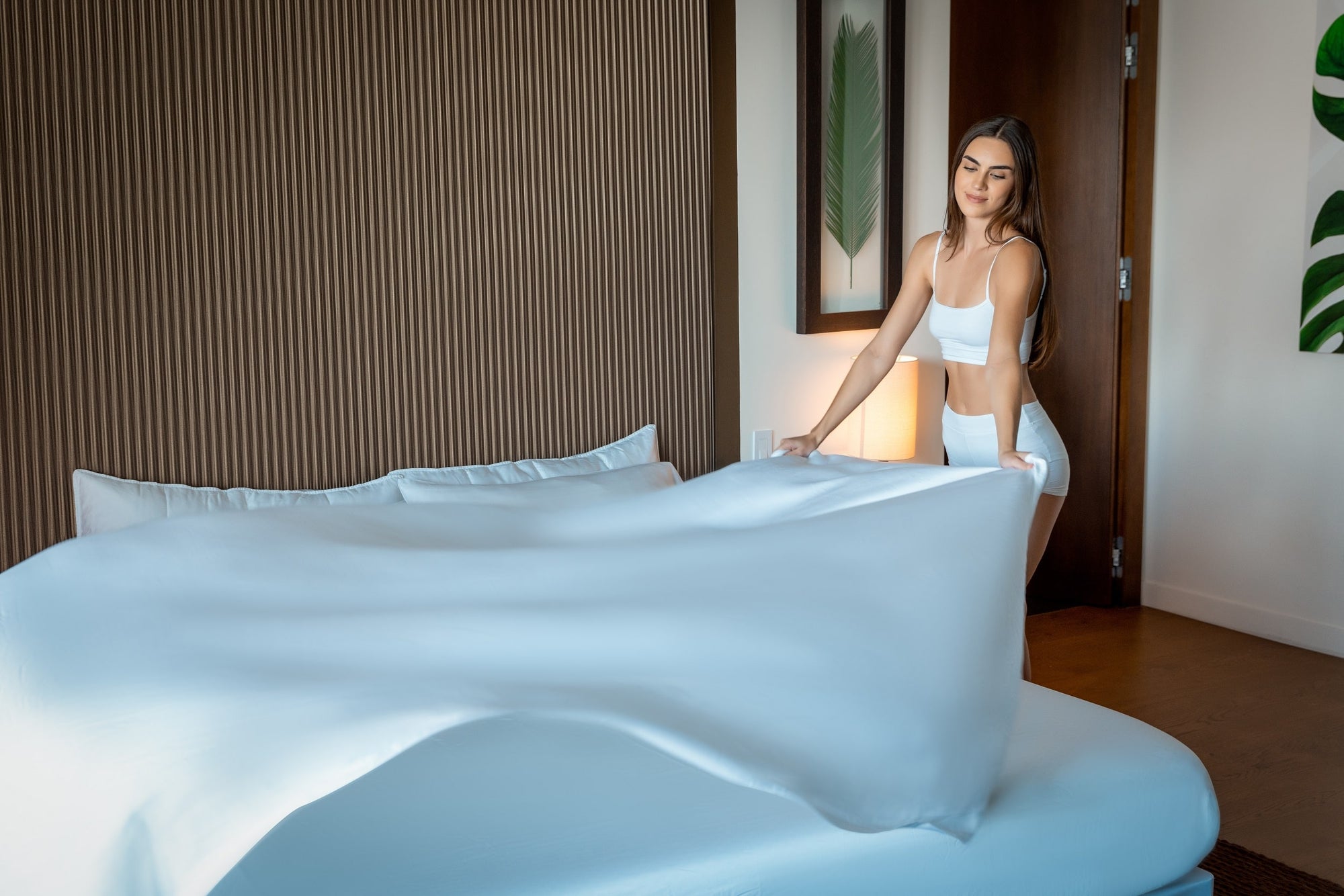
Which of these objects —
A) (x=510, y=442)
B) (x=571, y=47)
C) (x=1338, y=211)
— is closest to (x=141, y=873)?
(x=510, y=442)

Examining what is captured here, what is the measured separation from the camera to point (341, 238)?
9.20 ft

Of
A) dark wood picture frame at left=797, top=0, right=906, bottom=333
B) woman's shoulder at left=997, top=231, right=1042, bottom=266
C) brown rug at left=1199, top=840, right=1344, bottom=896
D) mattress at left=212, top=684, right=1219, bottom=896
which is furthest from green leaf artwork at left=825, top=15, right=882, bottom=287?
mattress at left=212, top=684, right=1219, bottom=896

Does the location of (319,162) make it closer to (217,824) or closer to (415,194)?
(415,194)

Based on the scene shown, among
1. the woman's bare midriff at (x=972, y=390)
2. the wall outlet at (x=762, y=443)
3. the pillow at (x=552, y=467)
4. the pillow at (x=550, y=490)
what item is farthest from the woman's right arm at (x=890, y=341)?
the wall outlet at (x=762, y=443)

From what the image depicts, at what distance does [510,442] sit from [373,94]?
0.92m

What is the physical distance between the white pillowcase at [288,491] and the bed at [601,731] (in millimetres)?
553

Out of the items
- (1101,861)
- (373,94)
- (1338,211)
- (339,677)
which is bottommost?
(1101,861)

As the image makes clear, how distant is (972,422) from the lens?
275 cm

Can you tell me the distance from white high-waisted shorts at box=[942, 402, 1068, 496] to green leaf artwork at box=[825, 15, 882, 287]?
3.35 feet

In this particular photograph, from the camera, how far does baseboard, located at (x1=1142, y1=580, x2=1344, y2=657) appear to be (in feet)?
12.4

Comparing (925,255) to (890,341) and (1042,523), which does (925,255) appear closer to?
(890,341)

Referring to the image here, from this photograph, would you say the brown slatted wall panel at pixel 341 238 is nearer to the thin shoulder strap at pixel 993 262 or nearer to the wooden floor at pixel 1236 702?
the thin shoulder strap at pixel 993 262

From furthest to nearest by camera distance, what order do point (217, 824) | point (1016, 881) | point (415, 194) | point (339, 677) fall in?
point (415, 194)
point (1016, 881)
point (339, 677)
point (217, 824)

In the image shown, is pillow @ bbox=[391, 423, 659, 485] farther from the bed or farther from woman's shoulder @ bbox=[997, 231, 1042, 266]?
woman's shoulder @ bbox=[997, 231, 1042, 266]
